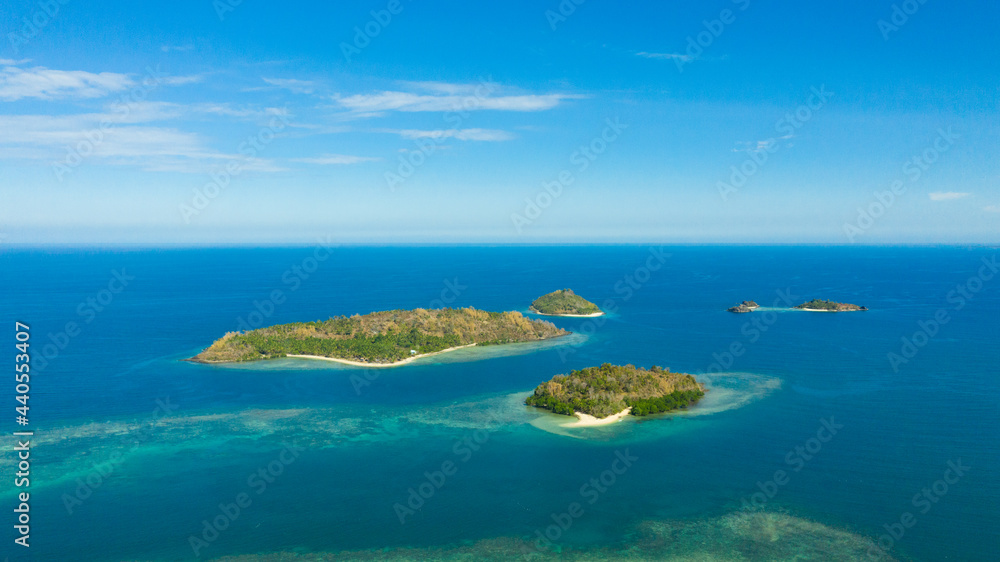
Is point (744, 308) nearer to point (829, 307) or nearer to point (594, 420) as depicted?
point (829, 307)

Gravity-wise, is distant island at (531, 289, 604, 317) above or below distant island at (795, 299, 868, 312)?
above

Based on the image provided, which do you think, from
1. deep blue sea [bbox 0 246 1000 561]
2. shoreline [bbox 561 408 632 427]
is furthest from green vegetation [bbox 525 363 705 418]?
deep blue sea [bbox 0 246 1000 561]

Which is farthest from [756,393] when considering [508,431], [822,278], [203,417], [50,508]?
[822,278]

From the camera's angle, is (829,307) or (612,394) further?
(829,307)

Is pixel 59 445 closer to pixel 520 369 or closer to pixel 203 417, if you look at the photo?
pixel 203 417

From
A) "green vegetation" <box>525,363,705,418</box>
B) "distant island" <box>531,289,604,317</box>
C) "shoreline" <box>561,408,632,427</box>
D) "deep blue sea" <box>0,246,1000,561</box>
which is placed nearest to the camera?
"deep blue sea" <box>0,246,1000,561</box>

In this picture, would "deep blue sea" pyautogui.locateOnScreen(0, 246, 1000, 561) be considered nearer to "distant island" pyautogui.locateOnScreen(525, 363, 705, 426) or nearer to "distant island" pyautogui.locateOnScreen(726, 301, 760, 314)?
"distant island" pyautogui.locateOnScreen(525, 363, 705, 426)

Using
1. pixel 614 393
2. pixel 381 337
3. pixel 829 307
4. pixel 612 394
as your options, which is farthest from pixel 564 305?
pixel 612 394

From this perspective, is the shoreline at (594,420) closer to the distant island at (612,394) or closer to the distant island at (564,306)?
the distant island at (612,394)
